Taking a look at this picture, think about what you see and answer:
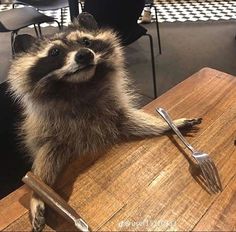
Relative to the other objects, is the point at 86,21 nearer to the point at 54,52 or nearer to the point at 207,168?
the point at 54,52

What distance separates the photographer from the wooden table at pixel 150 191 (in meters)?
0.71

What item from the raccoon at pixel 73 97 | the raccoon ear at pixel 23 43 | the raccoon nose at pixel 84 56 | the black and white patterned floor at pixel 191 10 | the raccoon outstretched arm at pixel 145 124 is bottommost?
the black and white patterned floor at pixel 191 10

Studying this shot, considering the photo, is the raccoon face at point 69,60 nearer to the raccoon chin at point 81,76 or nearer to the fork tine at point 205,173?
the raccoon chin at point 81,76

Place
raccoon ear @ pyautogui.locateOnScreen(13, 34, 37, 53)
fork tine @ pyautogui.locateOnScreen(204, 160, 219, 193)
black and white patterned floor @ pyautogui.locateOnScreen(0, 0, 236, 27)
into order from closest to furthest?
1. fork tine @ pyautogui.locateOnScreen(204, 160, 219, 193)
2. raccoon ear @ pyautogui.locateOnScreen(13, 34, 37, 53)
3. black and white patterned floor @ pyautogui.locateOnScreen(0, 0, 236, 27)

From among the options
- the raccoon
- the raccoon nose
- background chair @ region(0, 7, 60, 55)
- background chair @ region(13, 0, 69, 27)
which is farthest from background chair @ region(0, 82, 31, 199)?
background chair @ region(13, 0, 69, 27)

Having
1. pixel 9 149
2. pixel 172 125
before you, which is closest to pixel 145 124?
pixel 172 125

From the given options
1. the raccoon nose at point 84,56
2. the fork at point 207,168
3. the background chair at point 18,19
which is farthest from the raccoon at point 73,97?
the background chair at point 18,19

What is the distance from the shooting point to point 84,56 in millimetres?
781

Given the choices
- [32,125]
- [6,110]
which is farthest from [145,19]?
[32,125]

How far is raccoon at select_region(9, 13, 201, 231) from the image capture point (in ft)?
2.68

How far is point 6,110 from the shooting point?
118 cm

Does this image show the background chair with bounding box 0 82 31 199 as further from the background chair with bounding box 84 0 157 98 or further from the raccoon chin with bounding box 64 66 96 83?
the background chair with bounding box 84 0 157 98

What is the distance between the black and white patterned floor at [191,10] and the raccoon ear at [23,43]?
8.73 ft

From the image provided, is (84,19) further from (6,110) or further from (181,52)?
(181,52)
